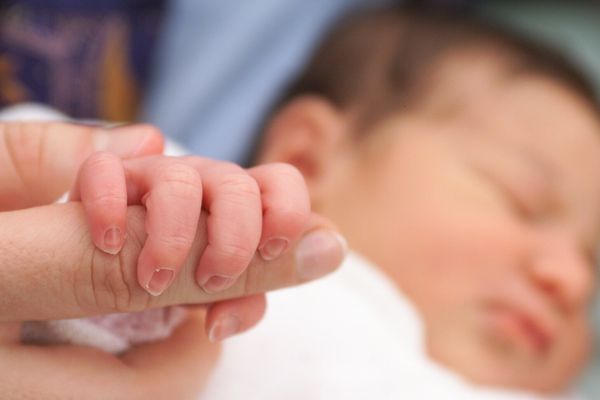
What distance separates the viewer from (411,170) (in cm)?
110

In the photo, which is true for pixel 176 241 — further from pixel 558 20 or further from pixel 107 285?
pixel 558 20

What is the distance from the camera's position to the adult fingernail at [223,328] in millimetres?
597

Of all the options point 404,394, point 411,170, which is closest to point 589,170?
point 411,170

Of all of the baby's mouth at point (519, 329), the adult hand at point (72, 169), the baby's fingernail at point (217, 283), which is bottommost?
the baby's mouth at point (519, 329)

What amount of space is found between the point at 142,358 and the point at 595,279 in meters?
0.83

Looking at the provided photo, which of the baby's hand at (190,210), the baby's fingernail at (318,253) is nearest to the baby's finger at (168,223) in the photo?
the baby's hand at (190,210)

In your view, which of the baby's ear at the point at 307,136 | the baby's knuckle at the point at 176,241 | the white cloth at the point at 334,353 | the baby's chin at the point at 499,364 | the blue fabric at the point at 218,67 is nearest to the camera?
the baby's knuckle at the point at 176,241

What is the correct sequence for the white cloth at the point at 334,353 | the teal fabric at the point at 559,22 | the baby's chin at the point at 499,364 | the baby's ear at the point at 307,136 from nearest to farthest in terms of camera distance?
the white cloth at the point at 334,353
the baby's chin at the point at 499,364
the baby's ear at the point at 307,136
the teal fabric at the point at 559,22

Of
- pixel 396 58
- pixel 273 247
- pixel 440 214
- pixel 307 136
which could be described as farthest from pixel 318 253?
pixel 396 58

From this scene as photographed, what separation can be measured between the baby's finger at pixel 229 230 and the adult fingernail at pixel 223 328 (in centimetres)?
7

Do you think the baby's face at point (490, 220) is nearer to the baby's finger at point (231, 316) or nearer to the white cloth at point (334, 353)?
the white cloth at point (334, 353)

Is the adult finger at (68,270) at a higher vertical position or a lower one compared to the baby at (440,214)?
higher

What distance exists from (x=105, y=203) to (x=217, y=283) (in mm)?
98

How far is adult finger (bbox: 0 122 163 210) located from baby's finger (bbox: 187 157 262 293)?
13cm
